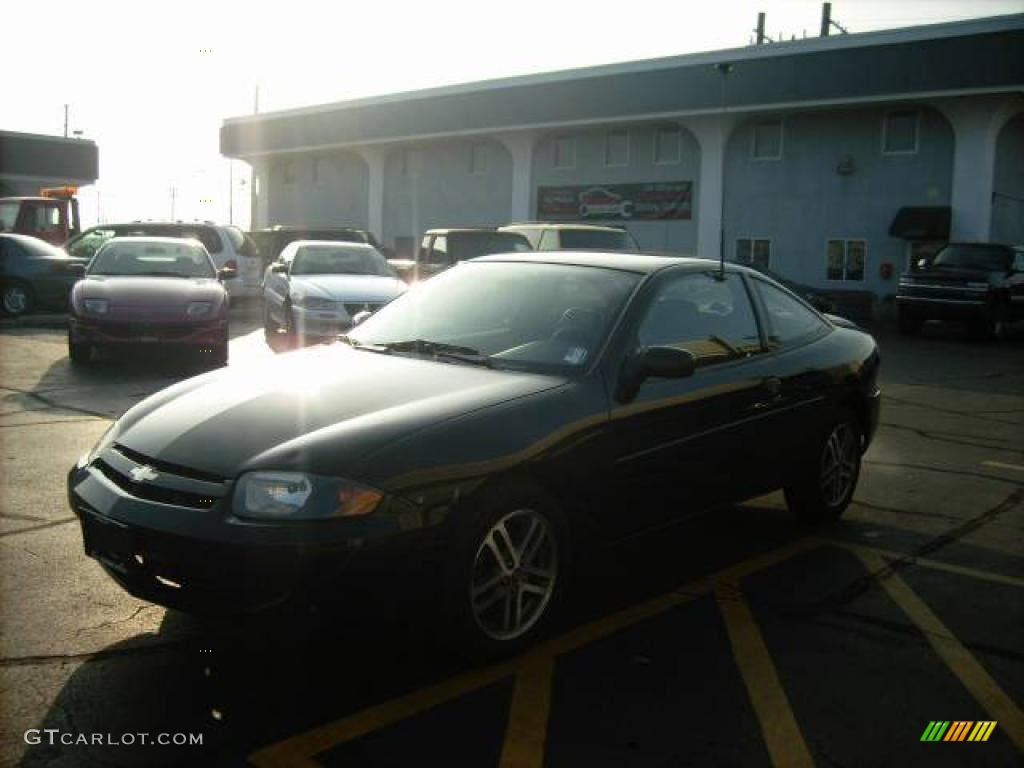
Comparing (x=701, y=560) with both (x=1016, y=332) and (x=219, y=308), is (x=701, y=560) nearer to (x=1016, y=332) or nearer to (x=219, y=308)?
(x=219, y=308)

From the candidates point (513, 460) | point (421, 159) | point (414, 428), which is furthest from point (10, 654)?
point (421, 159)

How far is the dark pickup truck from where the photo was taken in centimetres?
2008

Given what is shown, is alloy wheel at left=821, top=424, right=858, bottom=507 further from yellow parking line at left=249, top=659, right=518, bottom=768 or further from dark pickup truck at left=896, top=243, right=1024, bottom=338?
dark pickup truck at left=896, top=243, right=1024, bottom=338

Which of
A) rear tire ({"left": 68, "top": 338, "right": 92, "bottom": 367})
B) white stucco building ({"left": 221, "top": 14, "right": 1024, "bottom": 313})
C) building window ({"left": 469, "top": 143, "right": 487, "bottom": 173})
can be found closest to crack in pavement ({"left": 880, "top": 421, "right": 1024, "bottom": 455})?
rear tire ({"left": 68, "top": 338, "right": 92, "bottom": 367})

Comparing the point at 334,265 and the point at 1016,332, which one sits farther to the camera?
the point at 1016,332

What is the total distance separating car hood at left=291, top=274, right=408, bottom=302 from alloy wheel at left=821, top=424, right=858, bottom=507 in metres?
7.79

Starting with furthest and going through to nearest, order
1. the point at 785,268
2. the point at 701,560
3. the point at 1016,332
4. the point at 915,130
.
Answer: the point at 785,268
the point at 915,130
the point at 1016,332
the point at 701,560

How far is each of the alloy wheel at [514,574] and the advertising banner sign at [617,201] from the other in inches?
1123

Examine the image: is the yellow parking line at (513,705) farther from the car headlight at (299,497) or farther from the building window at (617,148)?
the building window at (617,148)

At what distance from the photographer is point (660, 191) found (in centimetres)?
3206

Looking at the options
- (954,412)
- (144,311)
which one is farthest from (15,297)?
(954,412)

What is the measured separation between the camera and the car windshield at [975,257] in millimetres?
20500

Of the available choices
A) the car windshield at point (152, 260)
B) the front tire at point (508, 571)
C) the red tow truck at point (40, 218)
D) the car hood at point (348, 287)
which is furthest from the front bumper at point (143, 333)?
the red tow truck at point (40, 218)

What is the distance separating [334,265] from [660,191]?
19.3 metres
